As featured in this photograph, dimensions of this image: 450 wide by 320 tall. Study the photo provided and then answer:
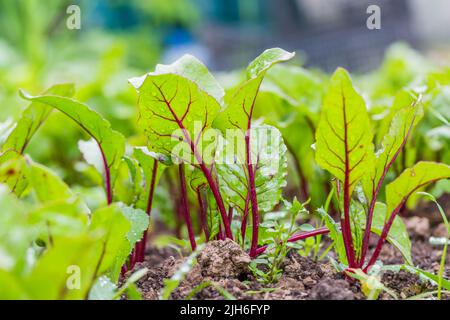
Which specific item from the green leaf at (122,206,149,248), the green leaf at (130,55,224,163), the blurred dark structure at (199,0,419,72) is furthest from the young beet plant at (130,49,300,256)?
the blurred dark structure at (199,0,419,72)

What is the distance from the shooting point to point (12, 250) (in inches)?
25.0

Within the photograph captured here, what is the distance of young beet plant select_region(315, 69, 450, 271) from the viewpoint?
0.81 meters

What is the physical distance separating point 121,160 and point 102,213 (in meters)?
0.35

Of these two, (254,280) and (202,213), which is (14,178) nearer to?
(202,213)

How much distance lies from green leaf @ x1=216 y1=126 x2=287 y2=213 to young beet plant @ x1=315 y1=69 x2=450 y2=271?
0.10 m

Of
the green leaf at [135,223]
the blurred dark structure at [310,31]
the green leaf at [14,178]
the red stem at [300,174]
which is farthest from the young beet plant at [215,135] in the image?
the blurred dark structure at [310,31]

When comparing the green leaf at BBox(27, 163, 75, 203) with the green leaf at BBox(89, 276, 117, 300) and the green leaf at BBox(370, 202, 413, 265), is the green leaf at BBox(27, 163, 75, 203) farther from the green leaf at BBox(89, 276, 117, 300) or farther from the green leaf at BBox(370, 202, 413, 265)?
the green leaf at BBox(370, 202, 413, 265)

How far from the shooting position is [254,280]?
905mm

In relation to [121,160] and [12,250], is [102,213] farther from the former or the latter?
[121,160]

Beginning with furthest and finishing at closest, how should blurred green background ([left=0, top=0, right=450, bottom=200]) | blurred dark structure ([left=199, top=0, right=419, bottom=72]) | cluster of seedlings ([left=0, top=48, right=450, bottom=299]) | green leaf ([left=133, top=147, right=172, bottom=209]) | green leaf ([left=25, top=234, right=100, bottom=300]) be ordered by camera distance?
blurred dark structure ([left=199, top=0, right=419, bottom=72]) → blurred green background ([left=0, top=0, right=450, bottom=200]) → green leaf ([left=133, top=147, right=172, bottom=209]) → cluster of seedlings ([left=0, top=48, right=450, bottom=299]) → green leaf ([left=25, top=234, right=100, bottom=300])
